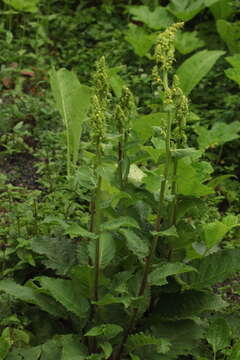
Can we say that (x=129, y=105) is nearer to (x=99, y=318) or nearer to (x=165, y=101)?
(x=165, y=101)

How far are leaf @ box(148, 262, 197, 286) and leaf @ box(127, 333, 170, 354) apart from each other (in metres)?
0.20

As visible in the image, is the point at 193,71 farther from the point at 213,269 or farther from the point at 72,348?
the point at 72,348

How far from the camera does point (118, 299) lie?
7.83 feet

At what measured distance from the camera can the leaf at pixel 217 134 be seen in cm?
405

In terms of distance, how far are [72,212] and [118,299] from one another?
112cm

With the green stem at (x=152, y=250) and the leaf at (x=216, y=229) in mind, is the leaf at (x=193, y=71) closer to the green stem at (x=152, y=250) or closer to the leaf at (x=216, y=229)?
the leaf at (x=216, y=229)

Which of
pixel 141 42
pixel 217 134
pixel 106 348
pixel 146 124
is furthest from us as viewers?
pixel 141 42

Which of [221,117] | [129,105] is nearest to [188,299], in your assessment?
[129,105]

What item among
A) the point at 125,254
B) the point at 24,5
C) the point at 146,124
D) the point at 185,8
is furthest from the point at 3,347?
the point at 185,8

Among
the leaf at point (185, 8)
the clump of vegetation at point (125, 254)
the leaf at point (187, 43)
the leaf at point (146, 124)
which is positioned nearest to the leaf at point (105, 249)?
the clump of vegetation at point (125, 254)

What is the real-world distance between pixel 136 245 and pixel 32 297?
18.5 inches

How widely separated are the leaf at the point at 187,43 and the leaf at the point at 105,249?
9.65 ft

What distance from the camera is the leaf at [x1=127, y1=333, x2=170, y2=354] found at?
7.99 feet

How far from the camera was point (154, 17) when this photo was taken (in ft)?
17.9
